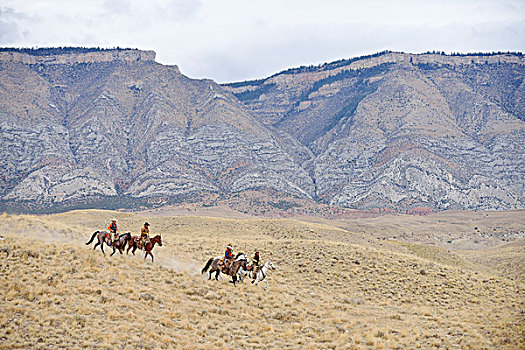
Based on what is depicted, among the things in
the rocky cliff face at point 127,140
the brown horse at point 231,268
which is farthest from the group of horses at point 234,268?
the rocky cliff face at point 127,140

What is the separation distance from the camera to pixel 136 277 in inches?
870

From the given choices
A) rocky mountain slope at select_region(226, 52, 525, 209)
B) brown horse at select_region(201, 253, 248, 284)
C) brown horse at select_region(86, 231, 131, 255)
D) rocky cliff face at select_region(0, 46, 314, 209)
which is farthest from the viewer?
rocky mountain slope at select_region(226, 52, 525, 209)

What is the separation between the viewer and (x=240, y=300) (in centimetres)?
2197

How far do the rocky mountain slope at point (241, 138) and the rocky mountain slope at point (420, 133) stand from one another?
459 mm

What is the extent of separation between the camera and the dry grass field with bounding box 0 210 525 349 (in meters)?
16.3

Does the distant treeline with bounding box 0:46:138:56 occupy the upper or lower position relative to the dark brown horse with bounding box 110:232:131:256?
upper

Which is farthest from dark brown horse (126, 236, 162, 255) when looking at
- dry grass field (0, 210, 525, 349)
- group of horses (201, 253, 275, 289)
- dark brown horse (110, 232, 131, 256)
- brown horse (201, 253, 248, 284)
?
brown horse (201, 253, 248, 284)

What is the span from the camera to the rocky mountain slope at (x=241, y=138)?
119 metres

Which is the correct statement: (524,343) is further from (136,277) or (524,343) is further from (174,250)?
(174,250)

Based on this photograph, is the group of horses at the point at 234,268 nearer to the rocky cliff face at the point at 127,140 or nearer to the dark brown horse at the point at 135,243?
the dark brown horse at the point at 135,243

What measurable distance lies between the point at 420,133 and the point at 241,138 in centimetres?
5639

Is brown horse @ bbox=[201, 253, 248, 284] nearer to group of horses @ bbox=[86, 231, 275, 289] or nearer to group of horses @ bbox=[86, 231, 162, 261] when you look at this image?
group of horses @ bbox=[86, 231, 275, 289]

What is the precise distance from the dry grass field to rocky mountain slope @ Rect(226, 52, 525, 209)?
290 feet

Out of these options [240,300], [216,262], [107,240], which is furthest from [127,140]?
[240,300]
